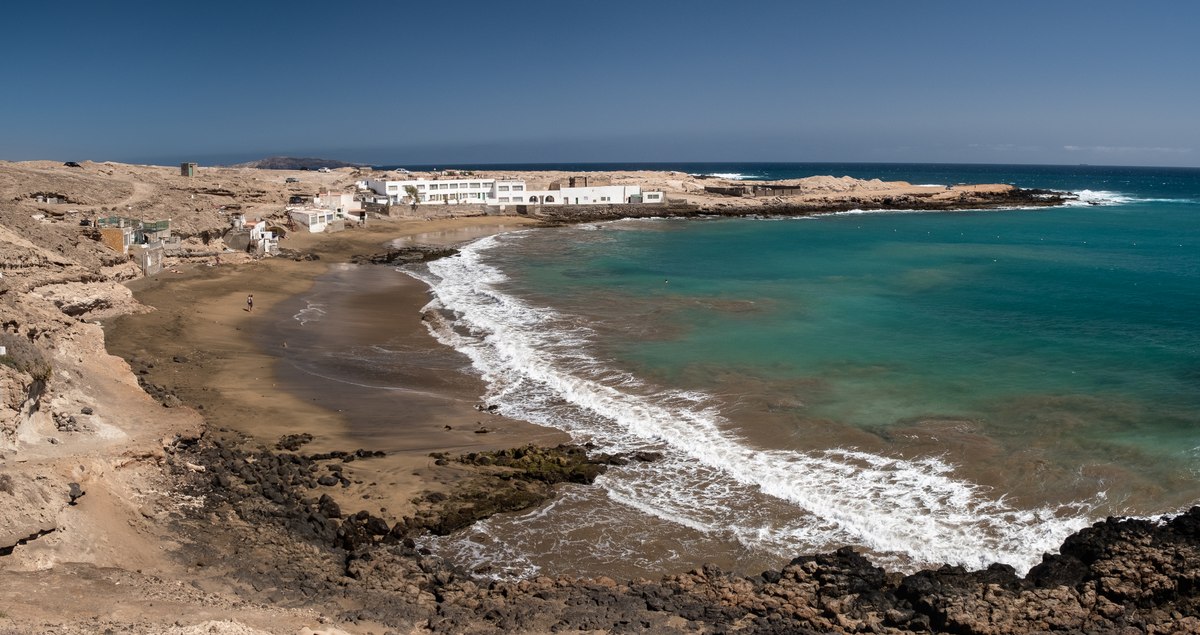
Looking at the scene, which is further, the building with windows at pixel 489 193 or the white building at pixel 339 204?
the building with windows at pixel 489 193

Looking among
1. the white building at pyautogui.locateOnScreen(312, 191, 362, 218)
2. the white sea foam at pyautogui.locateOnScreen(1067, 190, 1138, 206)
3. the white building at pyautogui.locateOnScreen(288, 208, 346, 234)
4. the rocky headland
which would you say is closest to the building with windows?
the white building at pyautogui.locateOnScreen(312, 191, 362, 218)

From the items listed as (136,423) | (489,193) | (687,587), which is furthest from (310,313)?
(489,193)

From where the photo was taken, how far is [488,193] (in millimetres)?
69438

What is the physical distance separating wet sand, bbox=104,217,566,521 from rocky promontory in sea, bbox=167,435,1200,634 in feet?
5.55

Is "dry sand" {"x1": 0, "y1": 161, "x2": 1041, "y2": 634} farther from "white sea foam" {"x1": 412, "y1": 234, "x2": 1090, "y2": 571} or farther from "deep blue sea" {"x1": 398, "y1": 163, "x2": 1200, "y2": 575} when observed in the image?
"deep blue sea" {"x1": 398, "y1": 163, "x2": 1200, "y2": 575}

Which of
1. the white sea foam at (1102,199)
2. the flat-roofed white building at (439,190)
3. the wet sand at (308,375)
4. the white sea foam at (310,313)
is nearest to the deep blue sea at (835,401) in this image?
the wet sand at (308,375)

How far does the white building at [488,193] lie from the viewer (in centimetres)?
6475

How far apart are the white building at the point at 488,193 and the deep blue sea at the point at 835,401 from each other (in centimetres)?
2697

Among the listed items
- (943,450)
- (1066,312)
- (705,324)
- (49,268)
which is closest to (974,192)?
(1066,312)

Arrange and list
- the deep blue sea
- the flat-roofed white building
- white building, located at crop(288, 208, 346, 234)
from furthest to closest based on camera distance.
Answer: the flat-roofed white building
white building, located at crop(288, 208, 346, 234)
the deep blue sea

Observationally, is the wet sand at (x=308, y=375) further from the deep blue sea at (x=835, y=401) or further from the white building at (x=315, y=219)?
the white building at (x=315, y=219)

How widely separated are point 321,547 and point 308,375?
992cm

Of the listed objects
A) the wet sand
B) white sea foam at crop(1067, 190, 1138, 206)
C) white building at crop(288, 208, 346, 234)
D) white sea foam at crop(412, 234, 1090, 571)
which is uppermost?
white sea foam at crop(1067, 190, 1138, 206)

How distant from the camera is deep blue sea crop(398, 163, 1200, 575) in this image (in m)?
12.4
